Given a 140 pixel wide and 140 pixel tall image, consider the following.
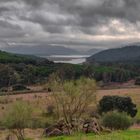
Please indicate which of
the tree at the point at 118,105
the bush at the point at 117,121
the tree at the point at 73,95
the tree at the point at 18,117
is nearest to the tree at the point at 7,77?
the tree at the point at 118,105

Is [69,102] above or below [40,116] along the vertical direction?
above

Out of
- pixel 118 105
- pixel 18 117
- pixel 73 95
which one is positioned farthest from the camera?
pixel 118 105

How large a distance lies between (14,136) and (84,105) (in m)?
16.6

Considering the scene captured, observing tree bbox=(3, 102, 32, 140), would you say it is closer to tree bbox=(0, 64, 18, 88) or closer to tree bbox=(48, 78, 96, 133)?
tree bbox=(48, 78, 96, 133)

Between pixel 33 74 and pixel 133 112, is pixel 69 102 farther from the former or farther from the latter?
pixel 33 74

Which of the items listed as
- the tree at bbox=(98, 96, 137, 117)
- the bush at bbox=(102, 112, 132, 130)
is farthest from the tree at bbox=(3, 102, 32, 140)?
the tree at bbox=(98, 96, 137, 117)

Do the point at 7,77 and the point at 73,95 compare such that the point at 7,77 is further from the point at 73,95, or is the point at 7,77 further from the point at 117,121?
the point at 117,121

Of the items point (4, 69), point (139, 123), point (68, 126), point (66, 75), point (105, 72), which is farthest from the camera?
point (105, 72)

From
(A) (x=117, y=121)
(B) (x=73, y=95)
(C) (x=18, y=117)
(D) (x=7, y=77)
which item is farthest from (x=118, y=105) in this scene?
(D) (x=7, y=77)

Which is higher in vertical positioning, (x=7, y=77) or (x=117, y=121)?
(x=117, y=121)

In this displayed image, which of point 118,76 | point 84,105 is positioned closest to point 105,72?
point 118,76

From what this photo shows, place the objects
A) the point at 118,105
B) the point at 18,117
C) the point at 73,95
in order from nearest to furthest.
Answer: the point at 18,117 < the point at 73,95 < the point at 118,105

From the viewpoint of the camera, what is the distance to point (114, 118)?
57844 millimetres

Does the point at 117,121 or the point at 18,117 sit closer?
→ the point at 18,117
